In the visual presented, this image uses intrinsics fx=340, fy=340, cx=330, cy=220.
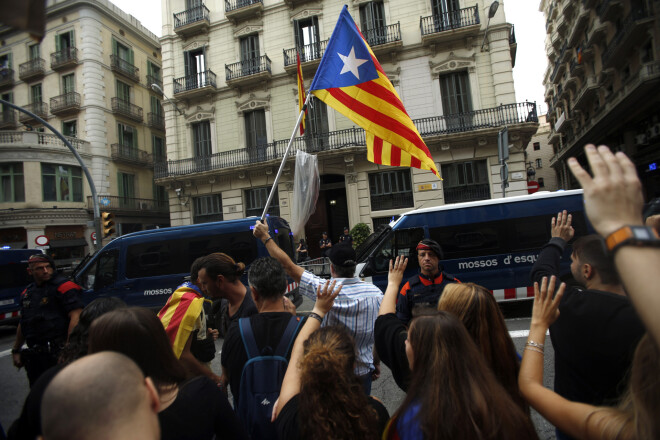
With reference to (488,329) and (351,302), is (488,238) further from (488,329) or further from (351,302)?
(488,329)

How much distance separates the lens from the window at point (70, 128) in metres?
21.7

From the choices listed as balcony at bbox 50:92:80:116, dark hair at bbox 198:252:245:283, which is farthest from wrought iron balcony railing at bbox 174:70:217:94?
dark hair at bbox 198:252:245:283

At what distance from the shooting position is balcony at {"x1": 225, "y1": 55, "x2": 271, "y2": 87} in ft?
56.1

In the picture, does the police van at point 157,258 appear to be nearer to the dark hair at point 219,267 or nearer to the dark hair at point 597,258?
the dark hair at point 219,267

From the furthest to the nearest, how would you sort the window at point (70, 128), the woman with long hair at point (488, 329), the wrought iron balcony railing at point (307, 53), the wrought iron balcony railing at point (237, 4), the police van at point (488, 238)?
1. the window at point (70, 128)
2. the wrought iron balcony railing at point (237, 4)
3. the wrought iron balcony railing at point (307, 53)
4. the police van at point (488, 238)
5. the woman with long hair at point (488, 329)

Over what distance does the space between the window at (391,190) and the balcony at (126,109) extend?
17893 millimetres

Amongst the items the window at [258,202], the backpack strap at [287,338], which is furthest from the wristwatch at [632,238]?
the window at [258,202]

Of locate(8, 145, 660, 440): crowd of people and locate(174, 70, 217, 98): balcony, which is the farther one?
locate(174, 70, 217, 98): balcony

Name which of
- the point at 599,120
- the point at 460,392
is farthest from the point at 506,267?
the point at 599,120

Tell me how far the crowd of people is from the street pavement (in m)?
1.36

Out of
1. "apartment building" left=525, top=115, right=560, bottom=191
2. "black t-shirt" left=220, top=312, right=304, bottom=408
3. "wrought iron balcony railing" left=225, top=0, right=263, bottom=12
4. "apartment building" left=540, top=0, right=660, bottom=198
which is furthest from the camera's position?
"apartment building" left=525, top=115, right=560, bottom=191

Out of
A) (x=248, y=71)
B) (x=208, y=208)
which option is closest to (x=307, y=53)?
(x=248, y=71)

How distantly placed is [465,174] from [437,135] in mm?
2142

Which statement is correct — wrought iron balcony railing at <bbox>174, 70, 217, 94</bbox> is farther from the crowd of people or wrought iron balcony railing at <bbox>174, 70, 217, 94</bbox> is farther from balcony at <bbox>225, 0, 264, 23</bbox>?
the crowd of people
